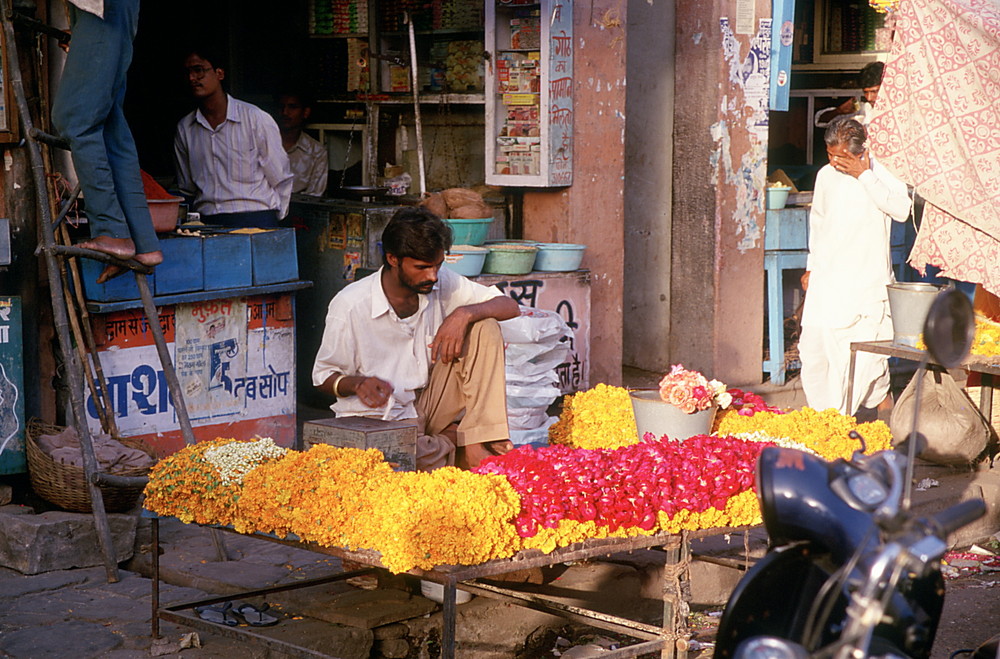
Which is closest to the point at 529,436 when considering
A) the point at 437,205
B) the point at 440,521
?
the point at 437,205

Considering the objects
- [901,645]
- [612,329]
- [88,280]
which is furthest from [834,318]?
[901,645]

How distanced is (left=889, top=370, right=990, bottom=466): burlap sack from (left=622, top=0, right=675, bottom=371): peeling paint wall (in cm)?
226

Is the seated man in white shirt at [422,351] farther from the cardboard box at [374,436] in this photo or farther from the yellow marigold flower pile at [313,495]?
the yellow marigold flower pile at [313,495]

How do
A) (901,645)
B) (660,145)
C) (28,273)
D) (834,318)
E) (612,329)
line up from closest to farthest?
(901,645)
(28,273)
(834,318)
(612,329)
(660,145)

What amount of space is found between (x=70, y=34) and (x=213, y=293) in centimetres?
147

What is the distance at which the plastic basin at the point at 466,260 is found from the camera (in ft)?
23.5

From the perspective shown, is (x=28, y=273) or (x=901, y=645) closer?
(x=901, y=645)

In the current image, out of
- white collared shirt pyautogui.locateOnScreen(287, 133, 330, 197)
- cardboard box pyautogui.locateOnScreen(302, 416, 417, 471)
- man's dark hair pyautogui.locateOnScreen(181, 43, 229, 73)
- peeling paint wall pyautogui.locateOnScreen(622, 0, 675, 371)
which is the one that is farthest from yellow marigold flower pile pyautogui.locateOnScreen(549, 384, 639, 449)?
man's dark hair pyautogui.locateOnScreen(181, 43, 229, 73)

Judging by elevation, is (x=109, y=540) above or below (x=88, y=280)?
below

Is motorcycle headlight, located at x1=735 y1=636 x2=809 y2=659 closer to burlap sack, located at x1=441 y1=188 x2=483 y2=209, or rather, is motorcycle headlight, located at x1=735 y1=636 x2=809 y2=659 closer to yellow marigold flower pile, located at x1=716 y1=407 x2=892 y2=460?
yellow marigold flower pile, located at x1=716 y1=407 x2=892 y2=460

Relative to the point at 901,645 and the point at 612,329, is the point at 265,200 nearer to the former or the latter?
the point at 612,329

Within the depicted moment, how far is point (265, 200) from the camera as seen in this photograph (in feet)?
25.3

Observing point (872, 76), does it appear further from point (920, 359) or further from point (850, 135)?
point (920, 359)

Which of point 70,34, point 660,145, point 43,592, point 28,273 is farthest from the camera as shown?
point 660,145
